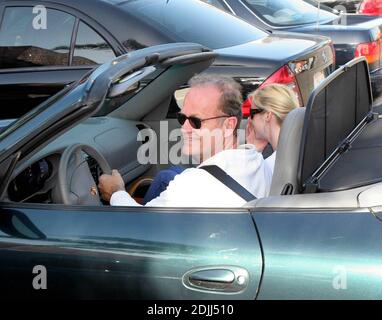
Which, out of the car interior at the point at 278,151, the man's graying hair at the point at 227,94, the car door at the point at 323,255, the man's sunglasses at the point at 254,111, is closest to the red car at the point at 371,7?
the car interior at the point at 278,151

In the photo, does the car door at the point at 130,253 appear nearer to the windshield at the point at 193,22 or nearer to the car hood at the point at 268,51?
the car hood at the point at 268,51

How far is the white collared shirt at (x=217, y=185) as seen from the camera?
2131 millimetres

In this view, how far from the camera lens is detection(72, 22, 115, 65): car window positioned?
4.39 meters

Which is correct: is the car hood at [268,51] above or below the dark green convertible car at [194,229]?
above

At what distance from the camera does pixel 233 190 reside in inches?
85.7

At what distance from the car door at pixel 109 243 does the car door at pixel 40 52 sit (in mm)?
2341

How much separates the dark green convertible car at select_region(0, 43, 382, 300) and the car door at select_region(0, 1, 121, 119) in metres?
2.07

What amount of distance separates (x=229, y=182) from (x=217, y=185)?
5cm

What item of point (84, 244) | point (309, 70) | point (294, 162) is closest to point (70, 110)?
point (84, 244)

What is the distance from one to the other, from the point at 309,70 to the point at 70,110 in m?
2.77

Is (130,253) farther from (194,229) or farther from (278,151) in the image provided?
(278,151)

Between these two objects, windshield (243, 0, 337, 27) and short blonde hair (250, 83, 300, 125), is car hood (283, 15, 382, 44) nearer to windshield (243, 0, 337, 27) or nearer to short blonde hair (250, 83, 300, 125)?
windshield (243, 0, 337, 27)

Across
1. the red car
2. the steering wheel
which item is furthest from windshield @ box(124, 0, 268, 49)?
the red car

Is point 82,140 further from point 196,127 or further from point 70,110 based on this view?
point 70,110
